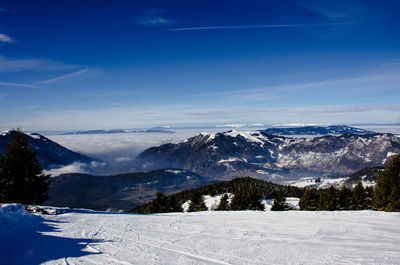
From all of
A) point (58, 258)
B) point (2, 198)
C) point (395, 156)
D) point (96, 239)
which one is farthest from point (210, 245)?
point (395, 156)

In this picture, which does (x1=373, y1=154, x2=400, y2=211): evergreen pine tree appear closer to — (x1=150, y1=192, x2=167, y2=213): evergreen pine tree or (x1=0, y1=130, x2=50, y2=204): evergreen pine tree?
(x1=150, y1=192, x2=167, y2=213): evergreen pine tree

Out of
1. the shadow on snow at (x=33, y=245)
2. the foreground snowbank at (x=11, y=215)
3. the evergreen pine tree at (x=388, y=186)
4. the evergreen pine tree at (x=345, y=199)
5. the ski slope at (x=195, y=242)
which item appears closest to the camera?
the shadow on snow at (x=33, y=245)

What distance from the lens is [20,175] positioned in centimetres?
2408

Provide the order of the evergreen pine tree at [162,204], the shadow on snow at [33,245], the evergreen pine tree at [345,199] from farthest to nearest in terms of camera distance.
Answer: the evergreen pine tree at [345,199] → the evergreen pine tree at [162,204] → the shadow on snow at [33,245]

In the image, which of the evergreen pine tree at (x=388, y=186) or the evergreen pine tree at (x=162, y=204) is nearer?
the evergreen pine tree at (x=388, y=186)

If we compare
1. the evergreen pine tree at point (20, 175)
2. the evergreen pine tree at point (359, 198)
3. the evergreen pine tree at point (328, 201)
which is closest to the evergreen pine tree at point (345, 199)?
the evergreen pine tree at point (359, 198)

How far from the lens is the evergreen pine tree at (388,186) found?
2828cm

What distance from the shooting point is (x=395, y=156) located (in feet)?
107

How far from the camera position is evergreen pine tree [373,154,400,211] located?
28281 millimetres

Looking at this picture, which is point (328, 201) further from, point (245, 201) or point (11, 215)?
point (11, 215)

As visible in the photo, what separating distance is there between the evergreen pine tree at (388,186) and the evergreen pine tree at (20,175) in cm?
4209

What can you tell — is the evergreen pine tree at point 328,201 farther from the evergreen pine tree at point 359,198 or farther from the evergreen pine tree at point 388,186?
the evergreen pine tree at point 388,186

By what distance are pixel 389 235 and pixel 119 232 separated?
45.0 feet

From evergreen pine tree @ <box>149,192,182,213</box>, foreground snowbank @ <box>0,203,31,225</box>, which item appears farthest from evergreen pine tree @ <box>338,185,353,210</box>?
foreground snowbank @ <box>0,203,31,225</box>
